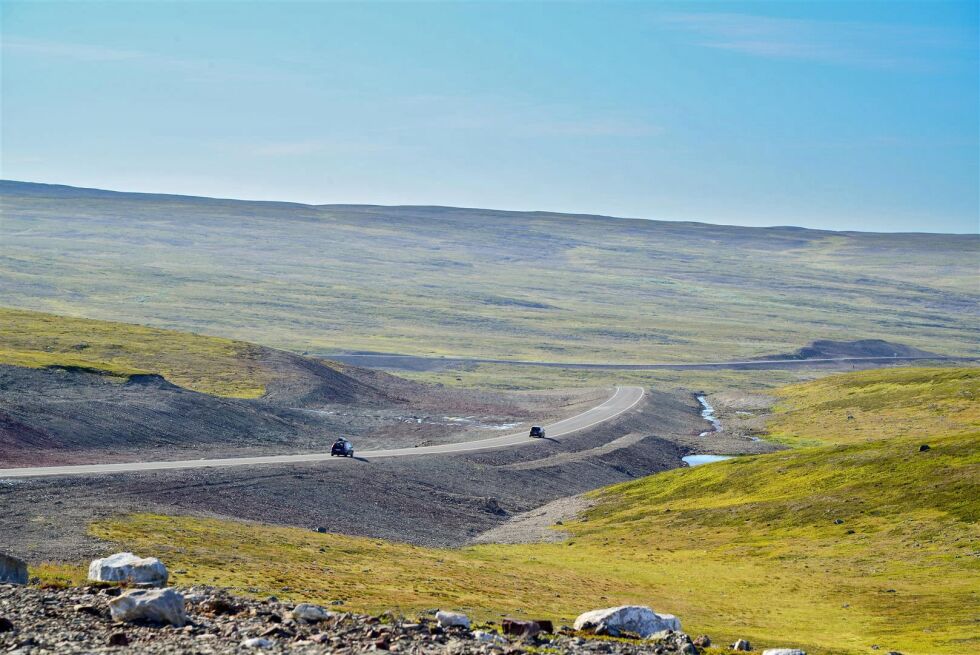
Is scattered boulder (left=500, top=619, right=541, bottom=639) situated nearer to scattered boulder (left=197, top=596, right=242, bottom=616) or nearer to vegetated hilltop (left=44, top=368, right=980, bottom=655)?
vegetated hilltop (left=44, top=368, right=980, bottom=655)

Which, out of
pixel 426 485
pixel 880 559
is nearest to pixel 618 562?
pixel 880 559

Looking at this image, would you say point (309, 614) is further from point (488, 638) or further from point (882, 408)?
point (882, 408)

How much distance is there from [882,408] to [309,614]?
399 feet

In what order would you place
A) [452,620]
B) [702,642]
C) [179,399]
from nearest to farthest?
[452,620] < [702,642] < [179,399]

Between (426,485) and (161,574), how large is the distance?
163ft

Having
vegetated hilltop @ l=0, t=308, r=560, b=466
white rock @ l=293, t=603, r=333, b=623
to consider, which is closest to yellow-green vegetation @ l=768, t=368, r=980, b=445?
vegetated hilltop @ l=0, t=308, r=560, b=466

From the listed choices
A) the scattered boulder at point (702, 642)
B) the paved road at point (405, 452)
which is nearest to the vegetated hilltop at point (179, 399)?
the paved road at point (405, 452)

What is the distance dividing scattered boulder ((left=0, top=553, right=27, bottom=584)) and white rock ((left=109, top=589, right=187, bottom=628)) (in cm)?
712

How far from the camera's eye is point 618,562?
64.8 meters

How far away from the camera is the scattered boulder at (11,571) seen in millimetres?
34094

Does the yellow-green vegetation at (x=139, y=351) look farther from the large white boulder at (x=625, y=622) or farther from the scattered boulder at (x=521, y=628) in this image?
the scattered boulder at (x=521, y=628)

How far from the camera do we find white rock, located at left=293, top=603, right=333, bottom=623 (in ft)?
100

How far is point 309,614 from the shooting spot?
3059 cm

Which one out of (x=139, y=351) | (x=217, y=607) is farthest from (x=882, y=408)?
(x=217, y=607)
